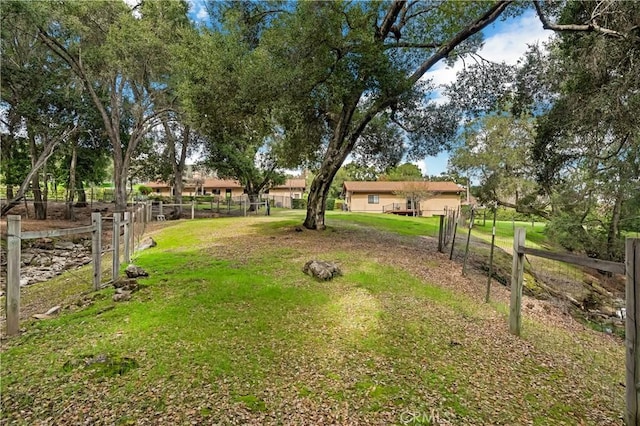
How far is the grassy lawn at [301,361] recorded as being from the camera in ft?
10.9

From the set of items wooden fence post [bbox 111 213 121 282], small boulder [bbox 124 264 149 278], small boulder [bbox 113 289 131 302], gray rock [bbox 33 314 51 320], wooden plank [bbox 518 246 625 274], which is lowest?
gray rock [bbox 33 314 51 320]

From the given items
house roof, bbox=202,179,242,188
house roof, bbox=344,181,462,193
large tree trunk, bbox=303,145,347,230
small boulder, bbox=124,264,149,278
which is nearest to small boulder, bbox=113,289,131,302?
small boulder, bbox=124,264,149,278

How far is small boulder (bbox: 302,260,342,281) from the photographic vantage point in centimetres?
754

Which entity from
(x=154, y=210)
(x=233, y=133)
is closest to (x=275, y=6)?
(x=233, y=133)

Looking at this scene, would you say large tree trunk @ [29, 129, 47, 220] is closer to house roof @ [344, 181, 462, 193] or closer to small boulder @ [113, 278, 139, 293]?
small boulder @ [113, 278, 139, 293]

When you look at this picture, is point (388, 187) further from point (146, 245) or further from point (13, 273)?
point (13, 273)

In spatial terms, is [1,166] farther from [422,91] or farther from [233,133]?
[422,91]

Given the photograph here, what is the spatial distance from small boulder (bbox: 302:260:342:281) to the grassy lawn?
1.10 ft

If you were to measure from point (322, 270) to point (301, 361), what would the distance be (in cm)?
346

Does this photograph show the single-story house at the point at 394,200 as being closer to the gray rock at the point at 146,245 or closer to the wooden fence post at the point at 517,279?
the gray rock at the point at 146,245

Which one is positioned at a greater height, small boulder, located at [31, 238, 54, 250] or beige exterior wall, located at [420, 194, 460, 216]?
beige exterior wall, located at [420, 194, 460, 216]

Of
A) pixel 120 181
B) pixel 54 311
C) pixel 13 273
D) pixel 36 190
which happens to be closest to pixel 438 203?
pixel 120 181

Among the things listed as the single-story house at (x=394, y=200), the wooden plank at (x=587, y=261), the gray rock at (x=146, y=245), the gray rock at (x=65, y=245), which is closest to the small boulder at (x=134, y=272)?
the gray rock at (x=146, y=245)

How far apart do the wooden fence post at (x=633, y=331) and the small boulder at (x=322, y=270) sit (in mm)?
5126
